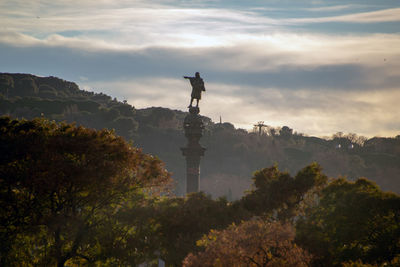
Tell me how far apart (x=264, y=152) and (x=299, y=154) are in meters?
6.96

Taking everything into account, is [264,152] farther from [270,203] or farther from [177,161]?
[270,203]

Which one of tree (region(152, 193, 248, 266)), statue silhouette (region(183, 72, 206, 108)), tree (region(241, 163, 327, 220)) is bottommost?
tree (region(152, 193, 248, 266))

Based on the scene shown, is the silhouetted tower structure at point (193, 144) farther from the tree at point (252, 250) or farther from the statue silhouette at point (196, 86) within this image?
the tree at point (252, 250)

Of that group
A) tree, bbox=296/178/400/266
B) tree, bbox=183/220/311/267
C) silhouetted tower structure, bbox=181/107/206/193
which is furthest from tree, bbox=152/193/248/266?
tree, bbox=183/220/311/267

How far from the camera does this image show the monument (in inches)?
1128

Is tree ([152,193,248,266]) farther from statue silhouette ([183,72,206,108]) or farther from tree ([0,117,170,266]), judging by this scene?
statue silhouette ([183,72,206,108])

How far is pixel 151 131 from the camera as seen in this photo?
333 ft

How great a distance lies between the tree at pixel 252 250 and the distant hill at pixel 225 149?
228ft

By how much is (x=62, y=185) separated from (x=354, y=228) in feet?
40.2

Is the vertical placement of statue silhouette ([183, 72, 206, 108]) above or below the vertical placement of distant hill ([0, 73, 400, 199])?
above

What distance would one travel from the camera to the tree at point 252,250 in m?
16.5

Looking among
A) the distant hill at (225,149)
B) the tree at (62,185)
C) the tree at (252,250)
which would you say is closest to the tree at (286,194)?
the tree at (62,185)

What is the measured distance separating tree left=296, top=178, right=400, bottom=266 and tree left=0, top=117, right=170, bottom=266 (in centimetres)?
734

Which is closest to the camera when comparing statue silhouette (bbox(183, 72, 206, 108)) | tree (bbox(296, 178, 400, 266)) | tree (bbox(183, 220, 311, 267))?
tree (bbox(183, 220, 311, 267))
